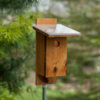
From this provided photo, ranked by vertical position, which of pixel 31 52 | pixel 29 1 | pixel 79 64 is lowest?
pixel 79 64

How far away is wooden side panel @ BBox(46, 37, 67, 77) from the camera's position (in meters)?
2.17

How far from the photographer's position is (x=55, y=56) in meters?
2.20

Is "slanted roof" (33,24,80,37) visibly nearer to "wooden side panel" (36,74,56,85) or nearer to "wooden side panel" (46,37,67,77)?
"wooden side panel" (46,37,67,77)

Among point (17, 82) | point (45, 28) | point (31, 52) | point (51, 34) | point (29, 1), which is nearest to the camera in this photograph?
point (51, 34)

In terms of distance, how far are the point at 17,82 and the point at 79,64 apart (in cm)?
309

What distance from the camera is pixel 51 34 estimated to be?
6.51ft

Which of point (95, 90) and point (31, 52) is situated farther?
point (95, 90)

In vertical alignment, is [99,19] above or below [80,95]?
above

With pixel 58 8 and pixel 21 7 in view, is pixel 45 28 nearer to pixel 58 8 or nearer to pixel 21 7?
pixel 21 7

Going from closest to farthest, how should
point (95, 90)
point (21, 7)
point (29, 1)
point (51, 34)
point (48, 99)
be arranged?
point (51, 34), point (29, 1), point (21, 7), point (95, 90), point (48, 99)

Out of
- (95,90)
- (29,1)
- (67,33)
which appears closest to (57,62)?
(67,33)

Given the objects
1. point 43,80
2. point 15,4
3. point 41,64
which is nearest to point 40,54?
point 41,64

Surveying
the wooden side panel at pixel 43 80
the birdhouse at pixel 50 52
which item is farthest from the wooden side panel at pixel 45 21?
the wooden side panel at pixel 43 80

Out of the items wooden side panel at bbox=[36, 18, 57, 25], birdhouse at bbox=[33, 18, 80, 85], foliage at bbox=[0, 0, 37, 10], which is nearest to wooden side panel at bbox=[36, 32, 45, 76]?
birdhouse at bbox=[33, 18, 80, 85]
